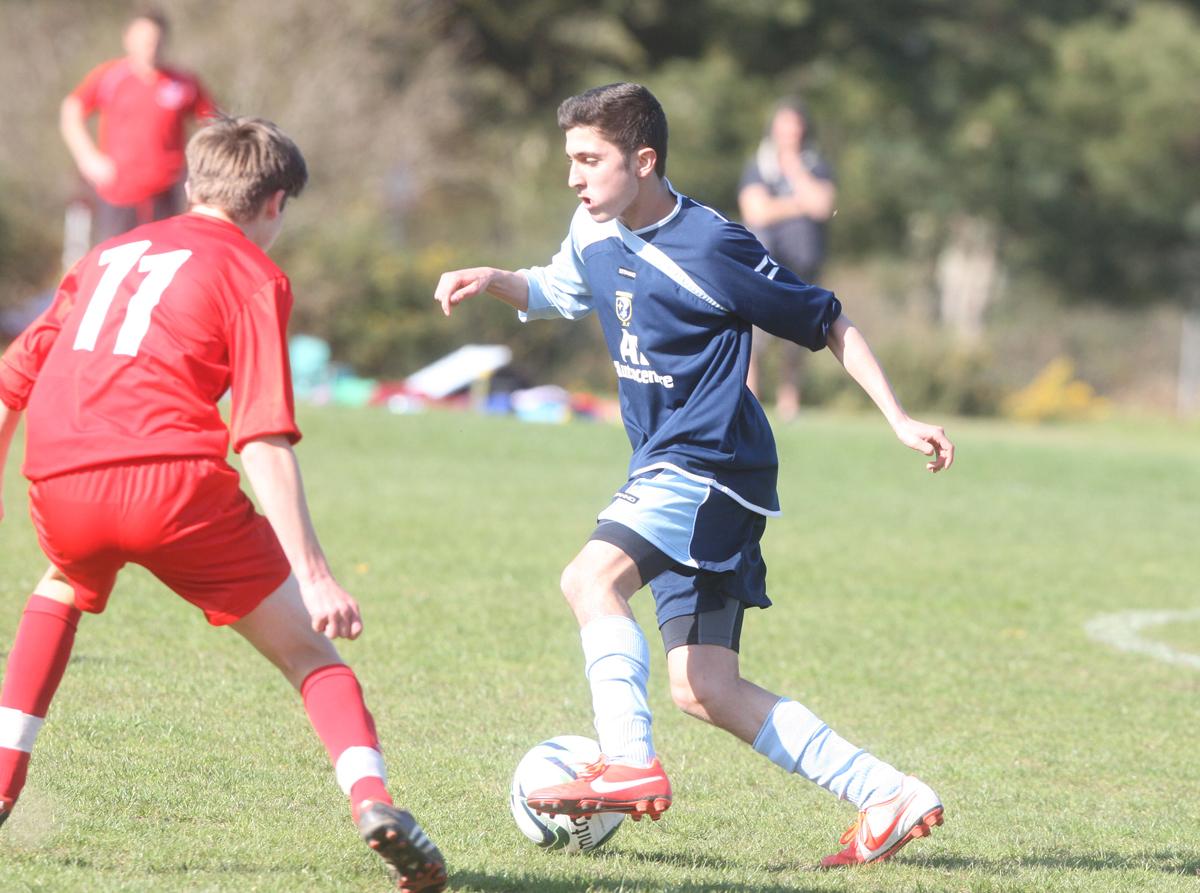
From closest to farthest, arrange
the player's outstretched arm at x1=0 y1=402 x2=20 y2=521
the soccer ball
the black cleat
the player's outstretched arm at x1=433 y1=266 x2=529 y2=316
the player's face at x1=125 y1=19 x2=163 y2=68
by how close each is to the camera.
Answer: the black cleat, the player's outstretched arm at x1=0 y1=402 x2=20 y2=521, the soccer ball, the player's outstretched arm at x1=433 y1=266 x2=529 y2=316, the player's face at x1=125 y1=19 x2=163 y2=68

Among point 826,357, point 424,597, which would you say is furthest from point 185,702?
point 826,357

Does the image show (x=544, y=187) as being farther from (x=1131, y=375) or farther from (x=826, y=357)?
(x=1131, y=375)

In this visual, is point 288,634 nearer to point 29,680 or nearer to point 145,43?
point 29,680

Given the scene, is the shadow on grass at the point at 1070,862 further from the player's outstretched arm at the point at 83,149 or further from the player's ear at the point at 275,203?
the player's outstretched arm at the point at 83,149

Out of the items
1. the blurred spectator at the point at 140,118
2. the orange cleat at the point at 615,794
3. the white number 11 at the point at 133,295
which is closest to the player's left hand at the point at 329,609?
the white number 11 at the point at 133,295

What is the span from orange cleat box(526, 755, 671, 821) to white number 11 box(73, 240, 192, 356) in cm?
137

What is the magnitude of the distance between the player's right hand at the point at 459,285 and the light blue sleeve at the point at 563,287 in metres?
0.20

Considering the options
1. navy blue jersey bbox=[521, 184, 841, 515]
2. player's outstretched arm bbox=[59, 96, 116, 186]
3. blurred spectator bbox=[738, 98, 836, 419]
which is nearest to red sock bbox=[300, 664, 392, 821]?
navy blue jersey bbox=[521, 184, 841, 515]

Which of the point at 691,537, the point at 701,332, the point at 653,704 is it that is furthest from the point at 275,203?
the point at 653,704

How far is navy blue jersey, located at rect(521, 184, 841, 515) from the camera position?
4168 mm

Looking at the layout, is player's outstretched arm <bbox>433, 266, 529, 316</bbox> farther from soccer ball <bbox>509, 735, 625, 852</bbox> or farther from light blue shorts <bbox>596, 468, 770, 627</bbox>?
soccer ball <bbox>509, 735, 625, 852</bbox>

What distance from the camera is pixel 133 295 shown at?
11.7 feet

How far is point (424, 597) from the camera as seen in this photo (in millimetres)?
7461

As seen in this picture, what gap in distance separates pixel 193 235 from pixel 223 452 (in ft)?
1.58
